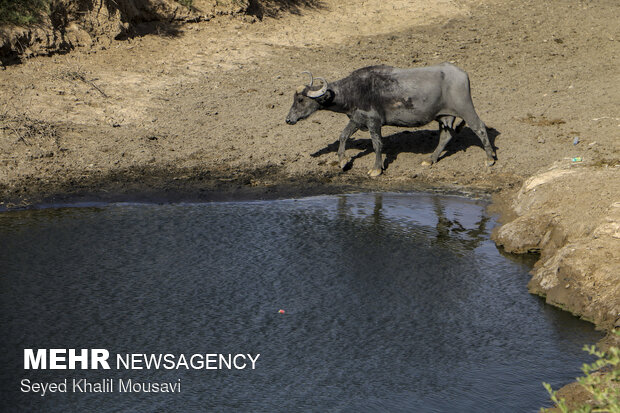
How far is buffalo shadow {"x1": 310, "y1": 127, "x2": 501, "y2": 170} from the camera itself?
13.8 m

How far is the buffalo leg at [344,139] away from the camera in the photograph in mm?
13094

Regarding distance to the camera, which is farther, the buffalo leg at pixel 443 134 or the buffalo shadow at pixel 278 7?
the buffalo shadow at pixel 278 7

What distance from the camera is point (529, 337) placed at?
7695 millimetres

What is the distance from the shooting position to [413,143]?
46.3 feet

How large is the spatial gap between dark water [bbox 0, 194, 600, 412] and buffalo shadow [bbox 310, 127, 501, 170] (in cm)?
228

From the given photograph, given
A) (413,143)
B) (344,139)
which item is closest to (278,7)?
(413,143)

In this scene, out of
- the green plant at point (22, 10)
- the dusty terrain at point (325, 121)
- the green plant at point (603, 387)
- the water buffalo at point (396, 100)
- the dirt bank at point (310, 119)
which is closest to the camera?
the green plant at point (603, 387)

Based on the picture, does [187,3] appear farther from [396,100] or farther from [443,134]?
[443,134]

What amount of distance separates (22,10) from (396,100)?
25.9ft

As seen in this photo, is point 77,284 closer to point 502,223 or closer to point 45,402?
point 45,402

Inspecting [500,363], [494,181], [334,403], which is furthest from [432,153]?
[334,403]

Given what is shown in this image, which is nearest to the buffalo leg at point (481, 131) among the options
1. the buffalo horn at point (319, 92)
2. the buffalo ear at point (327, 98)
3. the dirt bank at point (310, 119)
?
the dirt bank at point (310, 119)

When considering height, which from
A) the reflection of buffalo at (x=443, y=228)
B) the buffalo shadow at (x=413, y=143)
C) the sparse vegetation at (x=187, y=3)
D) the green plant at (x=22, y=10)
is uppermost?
the sparse vegetation at (x=187, y=3)

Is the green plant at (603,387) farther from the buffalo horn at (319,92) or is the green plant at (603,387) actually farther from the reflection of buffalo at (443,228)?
the buffalo horn at (319,92)
